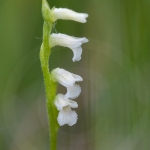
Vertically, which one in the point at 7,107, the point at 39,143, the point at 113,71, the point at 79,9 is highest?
the point at 79,9

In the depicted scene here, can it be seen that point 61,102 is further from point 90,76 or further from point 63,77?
point 90,76

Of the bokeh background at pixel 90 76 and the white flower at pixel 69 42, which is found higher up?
the bokeh background at pixel 90 76

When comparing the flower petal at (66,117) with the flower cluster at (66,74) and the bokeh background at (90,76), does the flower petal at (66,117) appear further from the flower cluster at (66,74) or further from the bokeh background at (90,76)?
the bokeh background at (90,76)

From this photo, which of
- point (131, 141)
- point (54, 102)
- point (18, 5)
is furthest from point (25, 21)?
point (54, 102)

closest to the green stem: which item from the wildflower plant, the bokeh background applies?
the wildflower plant

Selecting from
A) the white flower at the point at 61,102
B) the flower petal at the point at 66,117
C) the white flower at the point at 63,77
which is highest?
the white flower at the point at 63,77

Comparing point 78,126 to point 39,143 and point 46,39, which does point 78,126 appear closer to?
point 39,143

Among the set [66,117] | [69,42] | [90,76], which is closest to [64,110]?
[66,117]

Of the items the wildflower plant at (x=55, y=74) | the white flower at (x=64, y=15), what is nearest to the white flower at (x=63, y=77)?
the wildflower plant at (x=55, y=74)
